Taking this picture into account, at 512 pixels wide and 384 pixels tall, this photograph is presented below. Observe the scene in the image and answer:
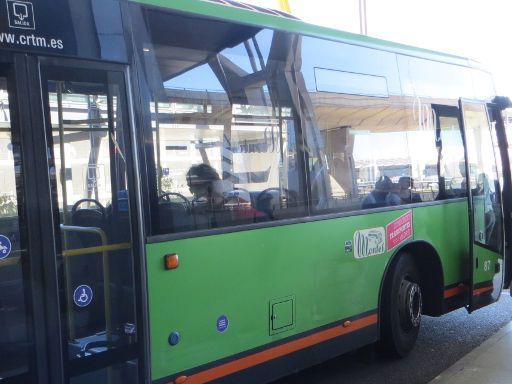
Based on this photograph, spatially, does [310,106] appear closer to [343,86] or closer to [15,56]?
Result: [343,86]

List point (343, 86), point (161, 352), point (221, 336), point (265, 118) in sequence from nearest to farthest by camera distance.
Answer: point (161, 352)
point (221, 336)
point (265, 118)
point (343, 86)

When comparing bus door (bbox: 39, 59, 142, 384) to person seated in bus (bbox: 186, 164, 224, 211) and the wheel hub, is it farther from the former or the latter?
the wheel hub

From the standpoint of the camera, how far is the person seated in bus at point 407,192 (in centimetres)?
550

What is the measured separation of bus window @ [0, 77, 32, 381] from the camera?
2.99 metres

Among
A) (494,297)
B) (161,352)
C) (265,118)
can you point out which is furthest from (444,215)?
(161,352)

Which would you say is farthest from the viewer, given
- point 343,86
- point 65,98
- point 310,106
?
Result: point 343,86

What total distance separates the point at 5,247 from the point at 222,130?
1617 millimetres

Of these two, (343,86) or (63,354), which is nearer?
(63,354)

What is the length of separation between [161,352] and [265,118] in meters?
1.83

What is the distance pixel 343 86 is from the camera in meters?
5.02

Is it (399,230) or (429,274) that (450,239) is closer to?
(429,274)

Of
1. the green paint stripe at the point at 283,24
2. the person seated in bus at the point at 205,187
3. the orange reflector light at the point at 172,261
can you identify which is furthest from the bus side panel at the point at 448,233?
the orange reflector light at the point at 172,261

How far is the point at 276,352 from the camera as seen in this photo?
4.21 metres

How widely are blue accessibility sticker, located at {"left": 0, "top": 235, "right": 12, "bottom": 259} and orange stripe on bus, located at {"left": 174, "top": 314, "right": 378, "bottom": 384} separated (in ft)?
4.41
